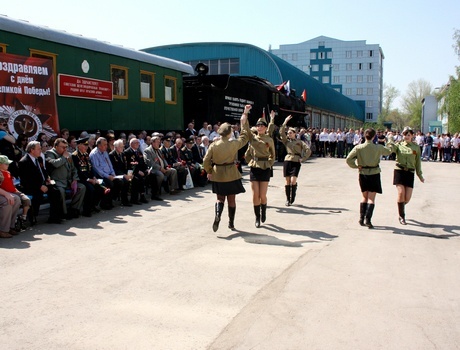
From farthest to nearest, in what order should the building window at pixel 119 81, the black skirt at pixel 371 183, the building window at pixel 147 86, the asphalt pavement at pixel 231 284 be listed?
the building window at pixel 147 86, the building window at pixel 119 81, the black skirt at pixel 371 183, the asphalt pavement at pixel 231 284

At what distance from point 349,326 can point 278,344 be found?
0.76m

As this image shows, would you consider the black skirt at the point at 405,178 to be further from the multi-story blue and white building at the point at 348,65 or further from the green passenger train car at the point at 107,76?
the multi-story blue and white building at the point at 348,65

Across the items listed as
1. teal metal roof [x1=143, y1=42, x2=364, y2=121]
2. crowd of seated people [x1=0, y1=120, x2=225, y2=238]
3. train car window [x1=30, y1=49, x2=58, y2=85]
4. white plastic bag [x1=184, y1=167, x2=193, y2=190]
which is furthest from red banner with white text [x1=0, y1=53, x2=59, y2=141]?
teal metal roof [x1=143, y1=42, x2=364, y2=121]

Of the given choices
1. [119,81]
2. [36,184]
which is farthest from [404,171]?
[119,81]

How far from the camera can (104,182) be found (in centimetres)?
1030

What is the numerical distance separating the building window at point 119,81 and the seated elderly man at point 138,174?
2.58 m

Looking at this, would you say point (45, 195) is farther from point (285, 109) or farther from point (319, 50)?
point (319, 50)

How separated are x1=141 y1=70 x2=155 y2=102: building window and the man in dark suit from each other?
6100 mm

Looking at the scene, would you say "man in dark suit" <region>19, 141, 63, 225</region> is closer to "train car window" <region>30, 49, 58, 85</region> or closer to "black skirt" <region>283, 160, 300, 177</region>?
"train car window" <region>30, 49, 58, 85</region>

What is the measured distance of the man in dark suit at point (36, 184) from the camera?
8.58m

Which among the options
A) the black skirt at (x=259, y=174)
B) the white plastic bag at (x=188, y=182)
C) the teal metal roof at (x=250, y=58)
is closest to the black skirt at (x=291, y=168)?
the black skirt at (x=259, y=174)

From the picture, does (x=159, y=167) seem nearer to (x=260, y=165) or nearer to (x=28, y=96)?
(x=28, y=96)

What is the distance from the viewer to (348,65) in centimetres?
9062

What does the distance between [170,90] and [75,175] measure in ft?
23.9
